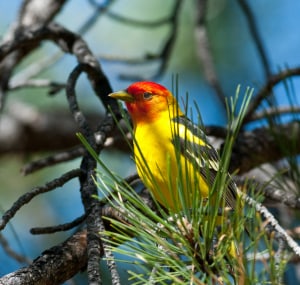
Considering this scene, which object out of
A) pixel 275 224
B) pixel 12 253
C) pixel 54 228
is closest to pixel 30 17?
pixel 12 253

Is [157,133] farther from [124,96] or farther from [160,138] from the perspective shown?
[124,96]

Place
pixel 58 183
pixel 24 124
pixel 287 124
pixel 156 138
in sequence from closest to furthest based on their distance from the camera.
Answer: pixel 58 183 → pixel 156 138 → pixel 287 124 → pixel 24 124

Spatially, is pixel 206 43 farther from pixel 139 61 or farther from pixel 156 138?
pixel 156 138

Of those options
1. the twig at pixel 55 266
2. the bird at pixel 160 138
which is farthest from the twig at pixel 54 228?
the bird at pixel 160 138

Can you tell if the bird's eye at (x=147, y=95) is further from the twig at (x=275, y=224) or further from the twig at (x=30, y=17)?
the twig at (x=275, y=224)

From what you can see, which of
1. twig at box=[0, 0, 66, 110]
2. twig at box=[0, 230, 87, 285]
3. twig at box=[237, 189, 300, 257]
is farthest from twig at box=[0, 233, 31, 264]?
twig at box=[0, 0, 66, 110]

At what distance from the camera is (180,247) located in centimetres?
176

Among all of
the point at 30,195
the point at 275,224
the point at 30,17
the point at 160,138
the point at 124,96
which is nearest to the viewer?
the point at 275,224

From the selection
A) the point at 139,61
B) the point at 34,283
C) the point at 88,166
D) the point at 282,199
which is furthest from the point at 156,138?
the point at 139,61

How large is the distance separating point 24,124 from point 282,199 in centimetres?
270

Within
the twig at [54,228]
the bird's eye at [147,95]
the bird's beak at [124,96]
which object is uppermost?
the bird's beak at [124,96]

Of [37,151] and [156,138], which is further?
[37,151]

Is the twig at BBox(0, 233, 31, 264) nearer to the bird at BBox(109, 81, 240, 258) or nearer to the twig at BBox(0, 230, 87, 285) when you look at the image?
the twig at BBox(0, 230, 87, 285)

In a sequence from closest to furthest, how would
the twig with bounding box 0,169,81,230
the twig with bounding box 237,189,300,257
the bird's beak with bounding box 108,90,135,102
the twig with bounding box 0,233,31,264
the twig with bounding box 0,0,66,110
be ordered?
the twig with bounding box 237,189,300,257, the twig with bounding box 0,169,81,230, the twig with bounding box 0,233,31,264, the bird's beak with bounding box 108,90,135,102, the twig with bounding box 0,0,66,110
